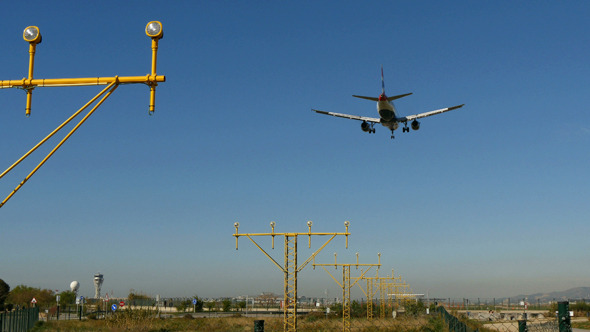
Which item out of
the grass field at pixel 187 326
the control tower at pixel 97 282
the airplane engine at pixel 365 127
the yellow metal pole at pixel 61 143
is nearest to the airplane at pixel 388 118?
the airplane engine at pixel 365 127

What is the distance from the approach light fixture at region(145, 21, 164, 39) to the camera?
12922 mm

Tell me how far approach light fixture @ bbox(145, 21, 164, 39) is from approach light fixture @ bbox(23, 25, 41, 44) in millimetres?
2796

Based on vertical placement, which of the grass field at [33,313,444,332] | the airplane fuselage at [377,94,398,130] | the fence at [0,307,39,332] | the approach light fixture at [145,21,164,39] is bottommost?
the grass field at [33,313,444,332]

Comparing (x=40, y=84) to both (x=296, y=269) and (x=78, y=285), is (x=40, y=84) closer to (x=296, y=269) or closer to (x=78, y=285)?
(x=296, y=269)

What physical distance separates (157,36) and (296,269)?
27.4 metres

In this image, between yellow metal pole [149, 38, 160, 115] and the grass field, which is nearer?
yellow metal pole [149, 38, 160, 115]

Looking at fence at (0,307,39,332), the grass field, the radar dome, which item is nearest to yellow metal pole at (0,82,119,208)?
fence at (0,307,39,332)

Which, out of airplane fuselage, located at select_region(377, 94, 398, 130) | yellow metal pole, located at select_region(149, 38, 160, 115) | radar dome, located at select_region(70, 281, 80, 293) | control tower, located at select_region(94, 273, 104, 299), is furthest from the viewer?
control tower, located at select_region(94, 273, 104, 299)

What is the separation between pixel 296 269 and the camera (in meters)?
38.5

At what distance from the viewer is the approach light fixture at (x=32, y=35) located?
45.0 feet

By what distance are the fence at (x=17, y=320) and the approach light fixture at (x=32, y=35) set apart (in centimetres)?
1730

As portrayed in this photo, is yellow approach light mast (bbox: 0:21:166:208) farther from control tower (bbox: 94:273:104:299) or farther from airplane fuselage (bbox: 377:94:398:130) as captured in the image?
control tower (bbox: 94:273:104:299)

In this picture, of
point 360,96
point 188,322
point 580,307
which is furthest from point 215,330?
point 580,307

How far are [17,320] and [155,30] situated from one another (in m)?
27.6
